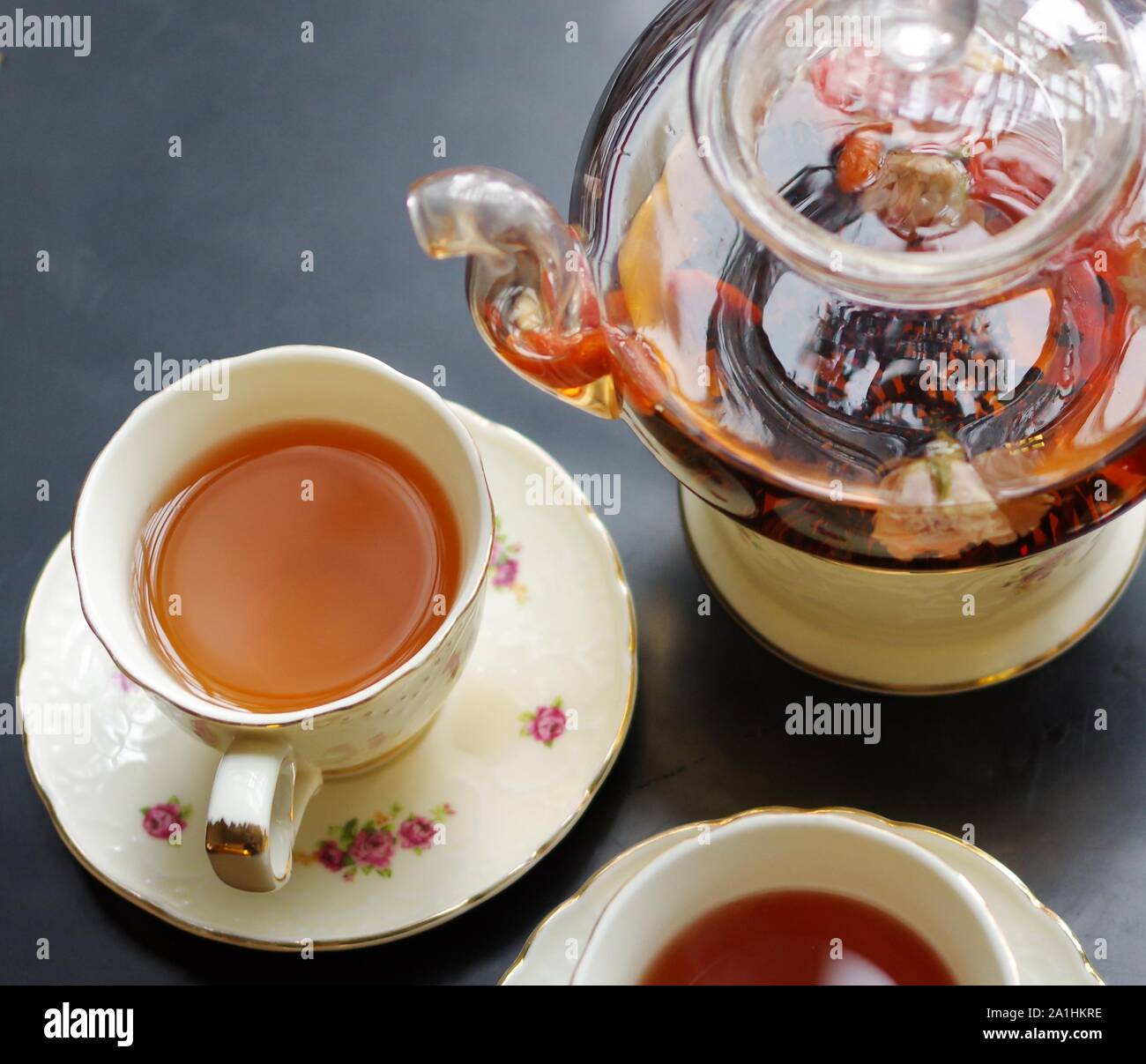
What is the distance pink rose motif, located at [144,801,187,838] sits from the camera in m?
0.91

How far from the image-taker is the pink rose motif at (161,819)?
2.97 ft

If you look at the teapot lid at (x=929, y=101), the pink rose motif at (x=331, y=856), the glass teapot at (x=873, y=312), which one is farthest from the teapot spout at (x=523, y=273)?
the pink rose motif at (x=331, y=856)

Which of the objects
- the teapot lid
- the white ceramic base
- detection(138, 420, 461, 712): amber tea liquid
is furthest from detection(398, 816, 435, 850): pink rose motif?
the teapot lid

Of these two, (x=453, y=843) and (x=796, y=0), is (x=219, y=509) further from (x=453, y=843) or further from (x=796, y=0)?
(x=796, y=0)

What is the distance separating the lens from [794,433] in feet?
2.60

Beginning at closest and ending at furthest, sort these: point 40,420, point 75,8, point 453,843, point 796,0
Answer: point 796,0, point 453,843, point 40,420, point 75,8

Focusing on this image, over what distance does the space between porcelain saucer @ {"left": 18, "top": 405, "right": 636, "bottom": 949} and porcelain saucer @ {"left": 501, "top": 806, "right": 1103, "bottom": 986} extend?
6cm

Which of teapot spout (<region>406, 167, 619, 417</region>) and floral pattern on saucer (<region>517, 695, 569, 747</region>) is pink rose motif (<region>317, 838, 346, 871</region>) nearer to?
floral pattern on saucer (<region>517, 695, 569, 747</region>)

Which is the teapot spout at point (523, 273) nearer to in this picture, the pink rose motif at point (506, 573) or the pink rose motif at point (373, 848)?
the pink rose motif at point (506, 573)

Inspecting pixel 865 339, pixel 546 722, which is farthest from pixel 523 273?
pixel 546 722

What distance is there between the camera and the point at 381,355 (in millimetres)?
1064

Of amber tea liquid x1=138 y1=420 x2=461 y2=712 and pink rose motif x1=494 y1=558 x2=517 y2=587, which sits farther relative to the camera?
pink rose motif x1=494 y1=558 x2=517 y2=587
